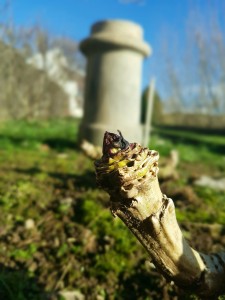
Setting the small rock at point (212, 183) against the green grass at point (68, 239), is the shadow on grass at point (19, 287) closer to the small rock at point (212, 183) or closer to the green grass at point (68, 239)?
the green grass at point (68, 239)

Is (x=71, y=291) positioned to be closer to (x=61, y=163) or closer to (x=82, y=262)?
(x=82, y=262)

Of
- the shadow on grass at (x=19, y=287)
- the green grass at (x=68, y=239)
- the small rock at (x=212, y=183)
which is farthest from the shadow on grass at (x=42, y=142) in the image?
the shadow on grass at (x=19, y=287)

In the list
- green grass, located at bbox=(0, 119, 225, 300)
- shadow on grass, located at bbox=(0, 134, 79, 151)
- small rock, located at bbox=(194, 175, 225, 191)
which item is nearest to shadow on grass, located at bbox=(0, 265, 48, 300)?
green grass, located at bbox=(0, 119, 225, 300)

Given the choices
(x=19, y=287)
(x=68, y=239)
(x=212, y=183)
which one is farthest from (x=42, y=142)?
(x=19, y=287)

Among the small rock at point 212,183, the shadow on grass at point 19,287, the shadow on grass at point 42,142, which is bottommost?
the shadow on grass at point 19,287

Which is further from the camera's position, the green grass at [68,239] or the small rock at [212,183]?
the small rock at [212,183]

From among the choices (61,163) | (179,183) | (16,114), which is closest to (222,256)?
(179,183)

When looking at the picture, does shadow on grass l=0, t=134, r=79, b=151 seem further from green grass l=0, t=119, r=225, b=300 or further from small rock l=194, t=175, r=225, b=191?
small rock l=194, t=175, r=225, b=191

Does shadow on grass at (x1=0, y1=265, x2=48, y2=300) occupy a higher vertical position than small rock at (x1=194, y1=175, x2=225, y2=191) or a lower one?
lower

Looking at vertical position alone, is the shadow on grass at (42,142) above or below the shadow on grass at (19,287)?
above

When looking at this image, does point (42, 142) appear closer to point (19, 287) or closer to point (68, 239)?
point (68, 239)
